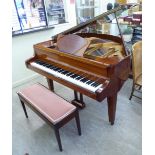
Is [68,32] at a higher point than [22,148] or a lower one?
higher

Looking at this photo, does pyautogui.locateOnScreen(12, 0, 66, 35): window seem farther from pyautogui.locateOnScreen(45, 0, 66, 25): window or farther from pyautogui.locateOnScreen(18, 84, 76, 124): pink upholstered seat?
pyautogui.locateOnScreen(18, 84, 76, 124): pink upholstered seat

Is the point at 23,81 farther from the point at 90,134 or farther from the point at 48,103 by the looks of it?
the point at 90,134

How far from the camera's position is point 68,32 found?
254 cm

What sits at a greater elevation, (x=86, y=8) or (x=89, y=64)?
(x=86, y=8)

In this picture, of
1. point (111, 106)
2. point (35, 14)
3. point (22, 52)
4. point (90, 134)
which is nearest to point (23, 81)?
point (22, 52)

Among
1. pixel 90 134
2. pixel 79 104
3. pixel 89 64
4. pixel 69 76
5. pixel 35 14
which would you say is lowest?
pixel 90 134

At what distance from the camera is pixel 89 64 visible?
1.84 meters

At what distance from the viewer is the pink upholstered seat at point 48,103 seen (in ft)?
5.70

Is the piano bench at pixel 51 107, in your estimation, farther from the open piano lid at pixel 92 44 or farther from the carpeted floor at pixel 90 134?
the open piano lid at pixel 92 44

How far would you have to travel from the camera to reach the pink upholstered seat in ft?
5.70

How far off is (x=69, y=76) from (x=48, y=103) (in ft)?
1.33

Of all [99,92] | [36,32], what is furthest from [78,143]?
[36,32]

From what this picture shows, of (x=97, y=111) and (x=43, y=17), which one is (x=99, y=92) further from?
(x=43, y=17)
